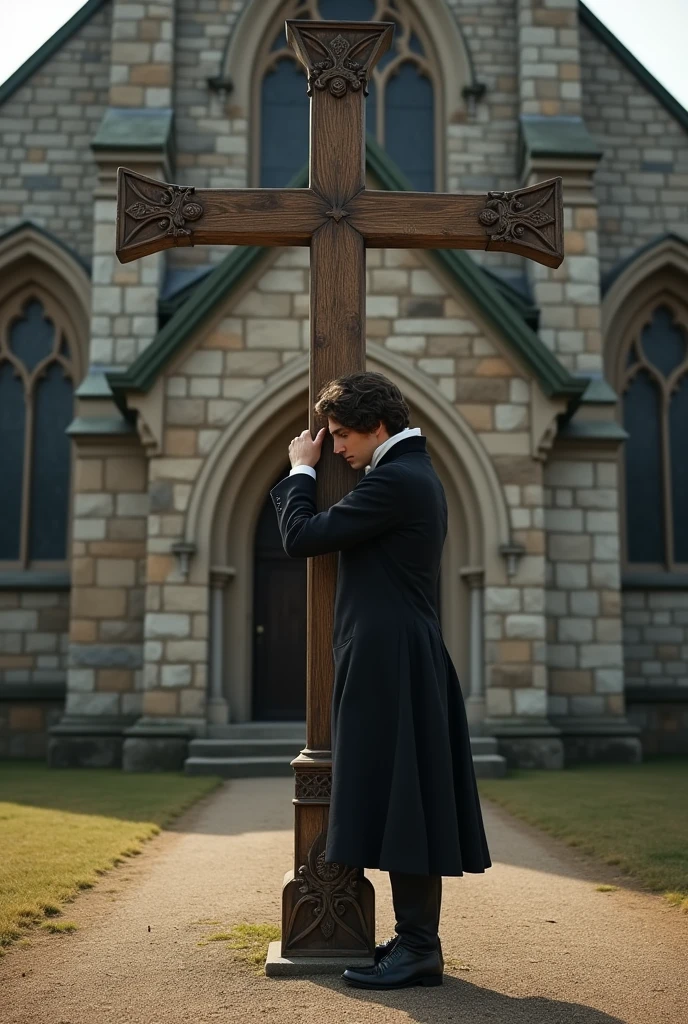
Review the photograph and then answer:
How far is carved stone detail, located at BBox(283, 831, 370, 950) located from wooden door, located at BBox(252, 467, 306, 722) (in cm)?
841

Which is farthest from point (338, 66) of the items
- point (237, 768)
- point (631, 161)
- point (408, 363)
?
point (631, 161)

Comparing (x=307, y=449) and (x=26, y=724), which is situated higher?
(x=307, y=449)

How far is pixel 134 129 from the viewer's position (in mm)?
13023

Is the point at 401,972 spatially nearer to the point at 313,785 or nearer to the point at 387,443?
the point at 313,785

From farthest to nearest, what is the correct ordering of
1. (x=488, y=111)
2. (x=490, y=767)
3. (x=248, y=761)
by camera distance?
(x=488, y=111) → (x=248, y=761) → (x=490, y=767)

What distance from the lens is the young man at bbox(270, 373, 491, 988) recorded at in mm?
3531

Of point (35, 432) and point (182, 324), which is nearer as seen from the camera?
point (182, 324)

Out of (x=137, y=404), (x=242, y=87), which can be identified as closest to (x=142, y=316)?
(x=137, y=404)

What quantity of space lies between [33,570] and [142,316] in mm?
3799

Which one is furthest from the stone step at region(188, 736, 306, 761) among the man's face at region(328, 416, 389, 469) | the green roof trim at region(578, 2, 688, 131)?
the green roof trim at region(578, 2, 688, 131)

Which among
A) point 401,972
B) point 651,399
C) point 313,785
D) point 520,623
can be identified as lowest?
point 401,972

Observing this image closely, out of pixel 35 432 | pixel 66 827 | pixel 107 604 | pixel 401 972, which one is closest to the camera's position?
pixel 401 972

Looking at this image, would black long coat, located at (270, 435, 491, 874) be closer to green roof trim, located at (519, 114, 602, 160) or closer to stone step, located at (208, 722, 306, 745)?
stone step, located at (208, 722, 306, 745)

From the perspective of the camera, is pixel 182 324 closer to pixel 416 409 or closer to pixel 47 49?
pixel 416 409
